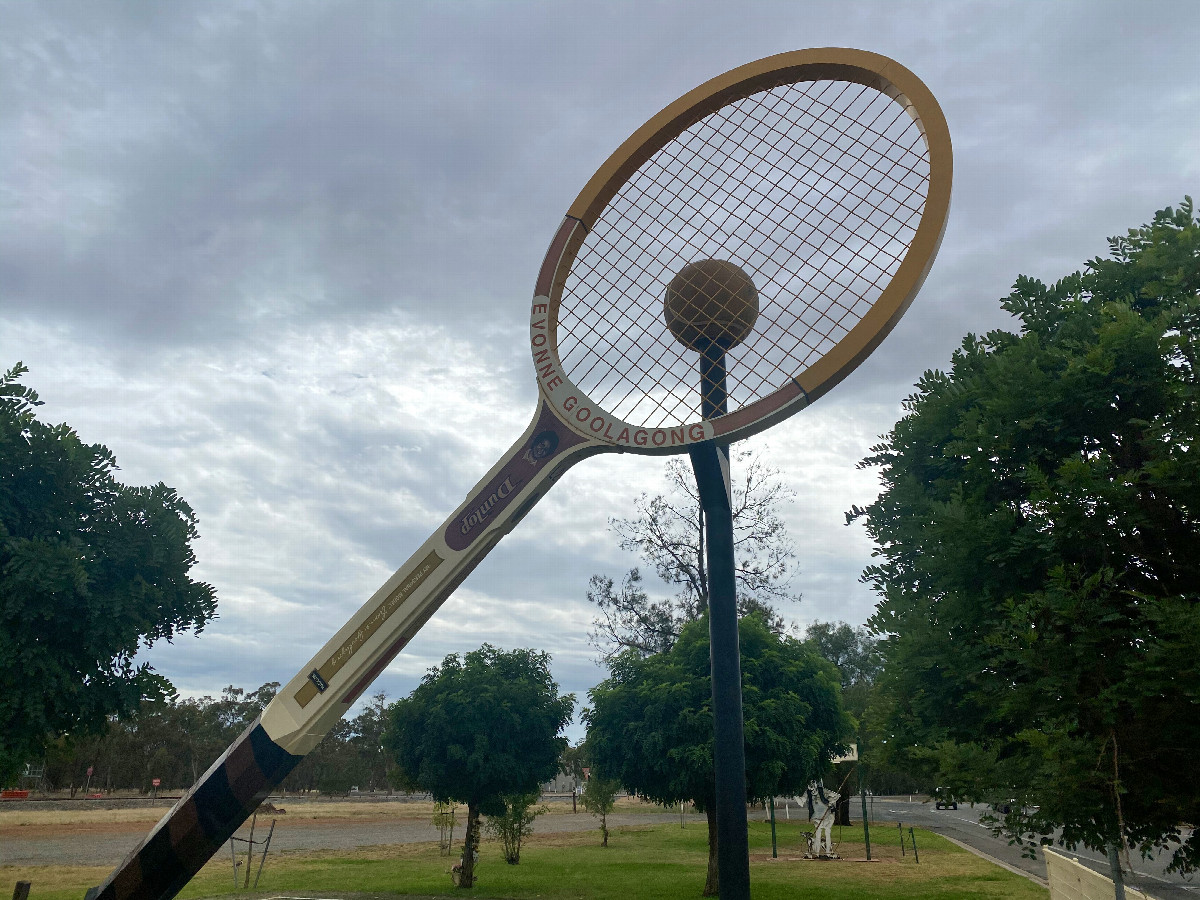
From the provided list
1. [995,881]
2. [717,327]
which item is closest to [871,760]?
[717,327]

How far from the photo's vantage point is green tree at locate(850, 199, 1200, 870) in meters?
5.02

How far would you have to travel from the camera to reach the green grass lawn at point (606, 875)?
13930 mm

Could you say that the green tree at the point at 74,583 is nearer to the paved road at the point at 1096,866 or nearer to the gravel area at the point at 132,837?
the paved road at the point at 1096,866

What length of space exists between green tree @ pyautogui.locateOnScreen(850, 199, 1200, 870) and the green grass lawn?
28.3 ft

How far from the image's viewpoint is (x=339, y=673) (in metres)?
6.35

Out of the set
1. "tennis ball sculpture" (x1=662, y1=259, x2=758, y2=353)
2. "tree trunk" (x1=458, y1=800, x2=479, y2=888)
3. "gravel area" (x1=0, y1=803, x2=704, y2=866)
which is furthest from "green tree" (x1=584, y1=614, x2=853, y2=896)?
"gravel area" (x1=0, y1=803, x2=704, y2=866)

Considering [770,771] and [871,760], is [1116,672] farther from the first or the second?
[770,771]

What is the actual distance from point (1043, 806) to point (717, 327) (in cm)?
384

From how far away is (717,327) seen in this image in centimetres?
615

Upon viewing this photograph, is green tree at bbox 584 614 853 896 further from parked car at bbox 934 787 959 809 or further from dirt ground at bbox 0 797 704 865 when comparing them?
dirt ground at bbox 0 797 704 865

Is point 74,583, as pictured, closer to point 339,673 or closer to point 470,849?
point 339,673

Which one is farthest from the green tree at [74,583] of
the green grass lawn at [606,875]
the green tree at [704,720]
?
the green tree at [704,720]

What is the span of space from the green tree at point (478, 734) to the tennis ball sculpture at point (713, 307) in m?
10.4

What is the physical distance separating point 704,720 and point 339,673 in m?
7.84
